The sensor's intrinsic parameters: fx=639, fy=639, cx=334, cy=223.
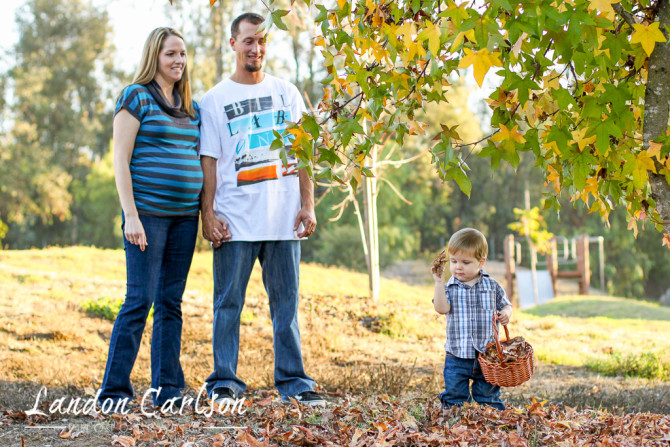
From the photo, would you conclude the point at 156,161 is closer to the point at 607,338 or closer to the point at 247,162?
the point at 247,162

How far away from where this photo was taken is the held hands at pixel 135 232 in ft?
10.7

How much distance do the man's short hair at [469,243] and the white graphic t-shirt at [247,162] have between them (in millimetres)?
906

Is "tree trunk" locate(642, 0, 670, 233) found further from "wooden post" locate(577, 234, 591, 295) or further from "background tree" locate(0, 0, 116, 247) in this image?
"background tree" locate(0, 0, 116, 247)

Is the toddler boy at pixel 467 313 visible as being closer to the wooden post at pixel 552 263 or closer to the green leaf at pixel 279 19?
the green leaf at pixel 279 19

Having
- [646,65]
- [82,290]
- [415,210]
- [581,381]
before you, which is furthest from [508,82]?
[415,210]

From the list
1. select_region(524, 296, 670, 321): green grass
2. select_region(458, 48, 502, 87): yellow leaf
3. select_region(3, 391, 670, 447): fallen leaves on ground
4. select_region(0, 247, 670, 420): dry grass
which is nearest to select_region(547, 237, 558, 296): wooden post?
select_region(524, 296, 670, 321): green grass

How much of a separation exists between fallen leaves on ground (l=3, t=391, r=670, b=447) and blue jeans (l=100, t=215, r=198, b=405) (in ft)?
0.65

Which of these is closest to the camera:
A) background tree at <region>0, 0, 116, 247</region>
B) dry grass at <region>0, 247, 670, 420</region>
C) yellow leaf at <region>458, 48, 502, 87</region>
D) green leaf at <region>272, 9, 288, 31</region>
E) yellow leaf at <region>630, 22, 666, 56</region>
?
yellow leaf at <region>458, 48, 502, 87</region>

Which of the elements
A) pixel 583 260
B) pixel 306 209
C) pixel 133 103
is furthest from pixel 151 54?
pixel 583 260

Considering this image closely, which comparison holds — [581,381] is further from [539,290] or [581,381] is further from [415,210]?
[415,210]

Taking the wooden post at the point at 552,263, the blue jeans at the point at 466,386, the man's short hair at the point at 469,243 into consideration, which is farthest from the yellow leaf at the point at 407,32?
the wooden post at the point at 552,263

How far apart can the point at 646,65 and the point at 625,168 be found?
2.27ft

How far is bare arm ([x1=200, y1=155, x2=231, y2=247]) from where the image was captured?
11.5 ft

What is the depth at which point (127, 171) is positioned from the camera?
332 cm
